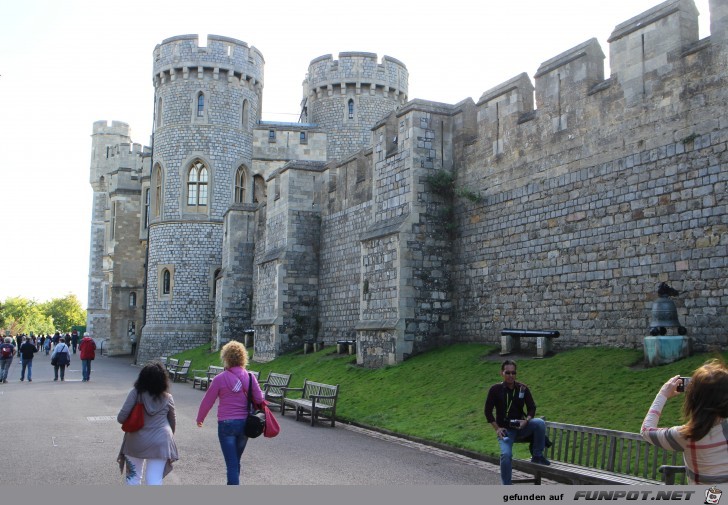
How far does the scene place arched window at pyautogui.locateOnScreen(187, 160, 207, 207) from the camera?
3791 cm

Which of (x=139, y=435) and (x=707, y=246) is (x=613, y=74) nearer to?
(x=707, y=246)

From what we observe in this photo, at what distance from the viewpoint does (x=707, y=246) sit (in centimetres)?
1225

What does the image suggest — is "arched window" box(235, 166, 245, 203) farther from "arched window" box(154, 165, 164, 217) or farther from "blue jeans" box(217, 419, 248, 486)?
"blue jeans" box(217, 419, 248, 486)

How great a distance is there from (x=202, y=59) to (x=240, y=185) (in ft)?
21.2

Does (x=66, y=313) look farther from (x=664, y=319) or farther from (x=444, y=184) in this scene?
(x=664, y=319)

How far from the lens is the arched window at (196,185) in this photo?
37.9m

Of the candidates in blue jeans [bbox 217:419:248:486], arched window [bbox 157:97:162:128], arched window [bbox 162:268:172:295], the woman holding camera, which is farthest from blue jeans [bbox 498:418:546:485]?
arched window [bbox 157:97:162:128]

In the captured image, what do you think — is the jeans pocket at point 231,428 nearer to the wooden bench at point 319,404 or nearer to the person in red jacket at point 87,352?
the wooden bench at point 319,404

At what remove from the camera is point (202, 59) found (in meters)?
37.5

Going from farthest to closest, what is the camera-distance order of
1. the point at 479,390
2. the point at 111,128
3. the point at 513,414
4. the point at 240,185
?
the point at 111,128 → the point at 240,185 → the point at 479,390 → the point at 513,414

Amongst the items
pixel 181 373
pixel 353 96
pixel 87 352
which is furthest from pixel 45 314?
pixel 87 352

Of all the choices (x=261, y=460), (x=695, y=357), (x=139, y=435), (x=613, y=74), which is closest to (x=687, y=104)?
(x=613, y=74)

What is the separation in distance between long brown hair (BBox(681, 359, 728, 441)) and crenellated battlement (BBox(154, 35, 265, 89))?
117 ft

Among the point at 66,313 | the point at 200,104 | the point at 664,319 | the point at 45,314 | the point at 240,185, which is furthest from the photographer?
the point at 45,314
